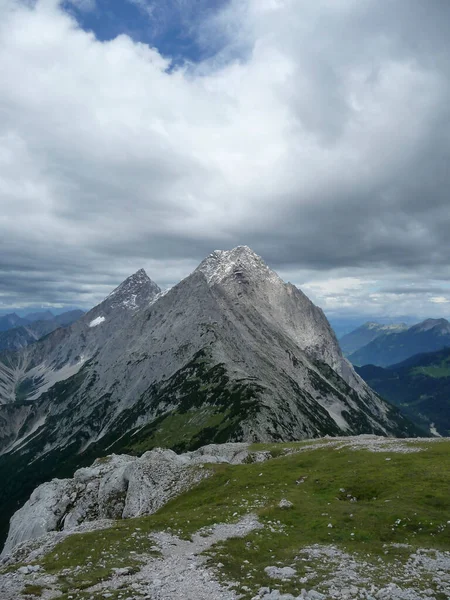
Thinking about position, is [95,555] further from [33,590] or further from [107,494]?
[107,494]

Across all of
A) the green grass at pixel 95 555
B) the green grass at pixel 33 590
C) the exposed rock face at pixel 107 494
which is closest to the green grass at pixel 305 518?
the green grass at pixel 95 555

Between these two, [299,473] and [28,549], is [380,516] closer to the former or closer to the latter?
[299,473]

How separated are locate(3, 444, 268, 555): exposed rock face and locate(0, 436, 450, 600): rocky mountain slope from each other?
568mm

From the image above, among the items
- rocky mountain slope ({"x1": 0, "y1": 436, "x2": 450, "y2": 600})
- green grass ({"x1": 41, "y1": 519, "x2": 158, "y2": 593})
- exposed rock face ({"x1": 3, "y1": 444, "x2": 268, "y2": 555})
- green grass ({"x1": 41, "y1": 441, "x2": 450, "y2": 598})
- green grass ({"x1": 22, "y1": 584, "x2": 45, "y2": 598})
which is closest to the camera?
green grass ({"x1": 22, "y1": 584, "x2": 45, "y2": 598})

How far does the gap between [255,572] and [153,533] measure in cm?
1426

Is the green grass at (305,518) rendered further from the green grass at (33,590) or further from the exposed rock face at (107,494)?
the exposed rock face at (107,494)

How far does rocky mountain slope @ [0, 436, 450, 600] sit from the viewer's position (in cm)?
2338

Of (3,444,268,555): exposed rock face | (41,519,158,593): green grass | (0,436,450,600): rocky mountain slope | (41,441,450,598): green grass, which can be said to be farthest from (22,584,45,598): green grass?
(3,444,268,555): exposed rock face

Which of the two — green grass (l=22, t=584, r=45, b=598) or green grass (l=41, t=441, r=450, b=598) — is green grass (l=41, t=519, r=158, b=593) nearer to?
green grass (l=41, t=441, r=450, b=598)

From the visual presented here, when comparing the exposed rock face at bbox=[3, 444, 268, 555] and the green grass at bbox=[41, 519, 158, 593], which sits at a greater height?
the green grass at bbox=[41, 519, 158, 593]

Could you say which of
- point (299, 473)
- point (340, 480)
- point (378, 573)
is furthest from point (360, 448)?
point (378, 573)

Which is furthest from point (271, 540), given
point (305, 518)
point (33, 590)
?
point (33, 590)

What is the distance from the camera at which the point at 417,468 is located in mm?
52031

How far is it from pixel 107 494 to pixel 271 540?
49.6m
